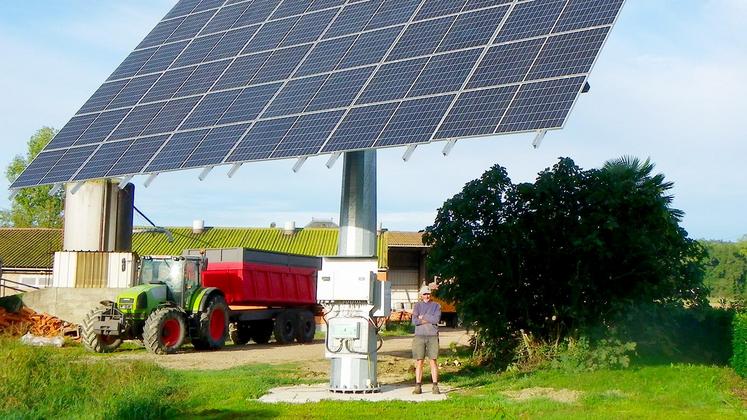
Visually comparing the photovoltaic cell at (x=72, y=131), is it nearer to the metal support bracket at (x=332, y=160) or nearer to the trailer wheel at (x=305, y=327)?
the metal support bracket at (x=332, y=160)

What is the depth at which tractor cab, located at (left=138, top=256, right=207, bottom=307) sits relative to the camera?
29.0 meters

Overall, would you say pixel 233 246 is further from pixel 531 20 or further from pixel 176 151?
pixel 531 20

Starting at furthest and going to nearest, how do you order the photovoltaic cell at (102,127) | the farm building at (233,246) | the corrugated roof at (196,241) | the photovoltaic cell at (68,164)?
the corrugated roof at (196,241), the farm building at (233,246), the photovoltaic cell at (102,127), the photovoltaic cell at (68,164)

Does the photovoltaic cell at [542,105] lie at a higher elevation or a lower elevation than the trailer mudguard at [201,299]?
higher

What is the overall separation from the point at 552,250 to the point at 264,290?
15.3 m

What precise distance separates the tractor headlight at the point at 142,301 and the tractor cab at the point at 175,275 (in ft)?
3.85

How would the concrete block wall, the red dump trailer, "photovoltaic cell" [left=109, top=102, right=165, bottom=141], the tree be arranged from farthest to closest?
1. the tree
2. the concrete block wall
3. the red dump trailer
4. "photovoltaic cell" [left=109, top=102, right=165, bottom=141]

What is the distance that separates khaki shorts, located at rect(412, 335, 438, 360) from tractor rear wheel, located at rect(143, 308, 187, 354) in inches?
477

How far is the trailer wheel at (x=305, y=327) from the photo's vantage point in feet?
115

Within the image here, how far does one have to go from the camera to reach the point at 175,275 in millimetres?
29156

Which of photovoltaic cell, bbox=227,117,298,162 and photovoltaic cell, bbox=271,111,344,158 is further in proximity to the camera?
photovoltaic cell, bbox=227,117,298,162

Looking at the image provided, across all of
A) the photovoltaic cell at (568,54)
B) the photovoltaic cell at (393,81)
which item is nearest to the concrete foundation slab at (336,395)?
the photovoltaic cell at (393,81)

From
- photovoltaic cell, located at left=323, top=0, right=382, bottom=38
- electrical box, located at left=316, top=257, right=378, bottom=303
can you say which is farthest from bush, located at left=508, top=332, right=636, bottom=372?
photovoltaic cell, located at left=323, top=0, right=382, bottom=38

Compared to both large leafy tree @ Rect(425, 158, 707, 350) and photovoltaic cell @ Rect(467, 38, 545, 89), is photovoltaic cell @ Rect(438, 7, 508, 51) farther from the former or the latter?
large leafy tree @ Rect(425, 158, 707, 350)
